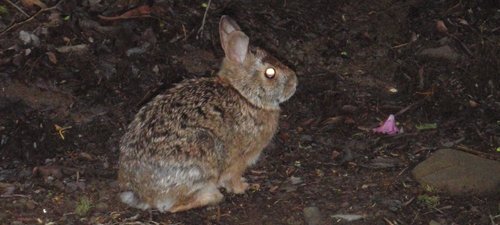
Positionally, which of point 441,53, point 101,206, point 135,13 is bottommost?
point 101,206

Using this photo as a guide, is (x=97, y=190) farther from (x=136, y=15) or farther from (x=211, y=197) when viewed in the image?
(x=136, y=15)

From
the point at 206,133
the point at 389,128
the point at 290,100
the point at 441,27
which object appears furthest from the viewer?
the point at 441,27

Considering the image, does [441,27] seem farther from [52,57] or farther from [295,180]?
[52,57]

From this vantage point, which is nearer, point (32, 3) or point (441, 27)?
point (32, 3)

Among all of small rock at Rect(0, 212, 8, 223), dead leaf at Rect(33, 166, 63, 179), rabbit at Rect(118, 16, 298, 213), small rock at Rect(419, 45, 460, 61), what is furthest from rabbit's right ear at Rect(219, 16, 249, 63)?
small rock at Rect(419, 45, 460, 61)

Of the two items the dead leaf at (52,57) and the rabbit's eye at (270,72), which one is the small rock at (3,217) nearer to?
the dead leaf at (52,57)

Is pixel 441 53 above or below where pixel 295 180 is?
above

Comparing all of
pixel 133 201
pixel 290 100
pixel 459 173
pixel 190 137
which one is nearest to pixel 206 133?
pixel 190 137
